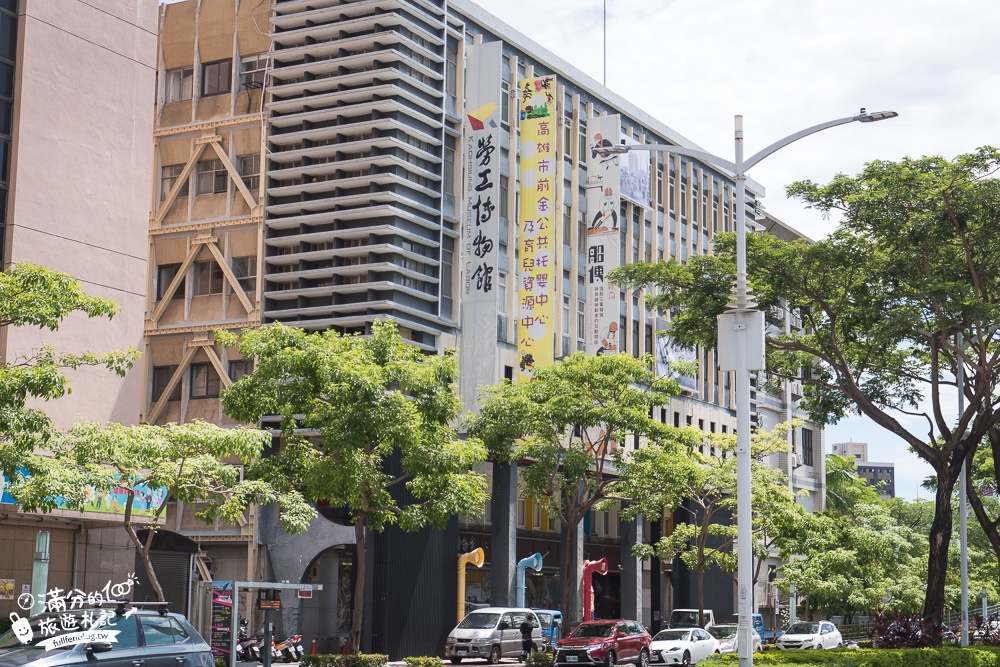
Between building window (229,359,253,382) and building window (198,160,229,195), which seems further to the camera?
building window (198,160,229,195)

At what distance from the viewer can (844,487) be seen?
104938mm

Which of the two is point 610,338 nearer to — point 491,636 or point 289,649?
point 491,636

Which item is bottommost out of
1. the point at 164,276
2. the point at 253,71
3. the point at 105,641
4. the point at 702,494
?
the point at 105,641

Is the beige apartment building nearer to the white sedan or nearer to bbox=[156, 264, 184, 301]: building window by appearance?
bbox=[156, 264, 184, 301]: building window

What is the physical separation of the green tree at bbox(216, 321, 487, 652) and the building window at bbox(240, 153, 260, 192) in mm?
15542

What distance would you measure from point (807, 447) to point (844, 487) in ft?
63.8

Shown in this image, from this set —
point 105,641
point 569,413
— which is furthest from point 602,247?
point 105,641

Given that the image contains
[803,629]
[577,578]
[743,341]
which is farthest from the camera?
[803,629]

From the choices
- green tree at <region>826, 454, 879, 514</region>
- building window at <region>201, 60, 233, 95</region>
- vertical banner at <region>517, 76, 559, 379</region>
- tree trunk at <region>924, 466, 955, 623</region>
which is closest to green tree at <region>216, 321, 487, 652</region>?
tree trunk at <region>924, 466, 955, 623</region>

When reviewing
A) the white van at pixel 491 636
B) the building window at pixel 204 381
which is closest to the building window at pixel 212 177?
the building window at pixel 204 381

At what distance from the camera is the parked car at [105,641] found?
16016 mm

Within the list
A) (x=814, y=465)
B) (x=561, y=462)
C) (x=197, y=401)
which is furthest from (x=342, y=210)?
(x=814, y=465)

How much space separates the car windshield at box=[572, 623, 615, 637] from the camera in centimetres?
3878

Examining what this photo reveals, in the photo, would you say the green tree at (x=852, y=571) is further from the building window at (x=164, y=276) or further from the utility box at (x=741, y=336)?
the utility box at (x=741, y=336)
